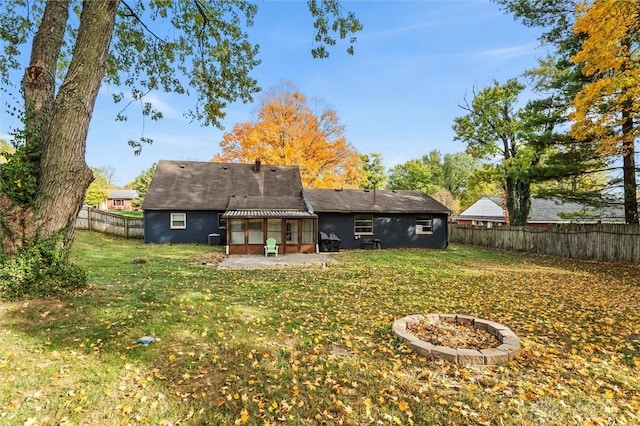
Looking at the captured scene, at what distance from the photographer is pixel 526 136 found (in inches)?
736

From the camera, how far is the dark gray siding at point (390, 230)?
19.2 m

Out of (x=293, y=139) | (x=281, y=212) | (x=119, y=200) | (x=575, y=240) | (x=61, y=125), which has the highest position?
(x=293, y=139)

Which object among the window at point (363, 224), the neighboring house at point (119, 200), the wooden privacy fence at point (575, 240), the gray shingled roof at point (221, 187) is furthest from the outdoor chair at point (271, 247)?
the neighboring house at point (119, 200)

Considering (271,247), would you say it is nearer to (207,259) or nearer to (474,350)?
(207,259)

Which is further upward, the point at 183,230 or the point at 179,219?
the point at 179,219

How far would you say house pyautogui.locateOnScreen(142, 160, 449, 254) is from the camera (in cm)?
1733

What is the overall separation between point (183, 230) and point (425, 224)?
14.7m

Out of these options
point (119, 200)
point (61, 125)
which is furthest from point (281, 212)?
point (119, 200)

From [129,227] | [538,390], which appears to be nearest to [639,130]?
[538,390]

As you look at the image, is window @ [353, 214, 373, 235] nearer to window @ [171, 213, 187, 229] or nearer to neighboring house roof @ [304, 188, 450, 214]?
neighboring house roof @ [304, 188, 450, 214]

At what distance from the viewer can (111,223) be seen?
21297 mm

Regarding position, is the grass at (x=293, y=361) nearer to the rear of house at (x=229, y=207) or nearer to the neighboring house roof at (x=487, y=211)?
the rear of house at (x=229, y=207)

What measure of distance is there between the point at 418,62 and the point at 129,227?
760 inches

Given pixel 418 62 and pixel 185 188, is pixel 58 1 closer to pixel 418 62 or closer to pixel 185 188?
pixel 418 62
